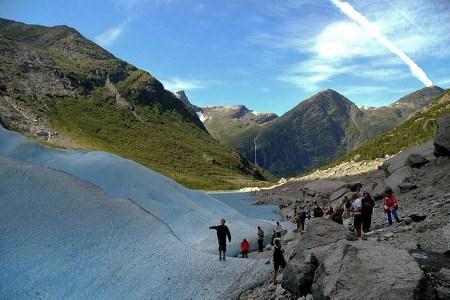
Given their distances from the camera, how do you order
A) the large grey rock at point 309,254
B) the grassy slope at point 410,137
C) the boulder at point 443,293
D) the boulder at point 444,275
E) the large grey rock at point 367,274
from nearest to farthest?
the large grey rock at point 367,274 < the boulder at point 443,293 < the boulder at point 444,275 < the large grey rock at point 309,254 < the grassy slope at point 410,137

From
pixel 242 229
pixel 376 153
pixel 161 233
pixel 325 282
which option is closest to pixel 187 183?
pixel 376 153

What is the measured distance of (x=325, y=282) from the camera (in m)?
15.1

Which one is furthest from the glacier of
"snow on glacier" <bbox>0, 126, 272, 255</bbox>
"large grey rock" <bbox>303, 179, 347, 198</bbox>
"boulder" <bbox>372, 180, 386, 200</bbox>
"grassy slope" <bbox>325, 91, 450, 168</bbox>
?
"grassy slope" <bbox>325, 91, 450, 168</bbox>

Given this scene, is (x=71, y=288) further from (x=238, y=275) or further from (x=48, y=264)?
(x=238, y=275)

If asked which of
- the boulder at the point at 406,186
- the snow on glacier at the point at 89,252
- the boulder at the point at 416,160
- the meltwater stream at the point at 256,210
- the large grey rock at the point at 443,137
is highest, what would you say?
the large grey rock at the point at 443,137

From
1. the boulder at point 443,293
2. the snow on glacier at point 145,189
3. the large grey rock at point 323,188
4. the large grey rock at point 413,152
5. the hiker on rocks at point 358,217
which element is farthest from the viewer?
the large grey rock at point 323,188

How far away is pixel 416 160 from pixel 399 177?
178 inches

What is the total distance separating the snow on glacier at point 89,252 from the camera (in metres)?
21.3

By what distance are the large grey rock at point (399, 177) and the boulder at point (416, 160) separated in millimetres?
1986

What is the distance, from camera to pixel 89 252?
23.2 metres

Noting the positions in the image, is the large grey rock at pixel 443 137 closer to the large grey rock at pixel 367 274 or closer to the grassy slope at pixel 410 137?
the large grey rock at pixel 367 274

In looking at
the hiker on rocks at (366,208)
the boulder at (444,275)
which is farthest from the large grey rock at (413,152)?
the boulder at (444,275)

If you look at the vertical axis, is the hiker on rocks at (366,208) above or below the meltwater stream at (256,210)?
above

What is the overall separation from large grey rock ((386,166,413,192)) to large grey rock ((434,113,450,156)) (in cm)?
340
